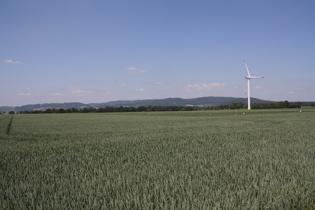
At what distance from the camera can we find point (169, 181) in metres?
6.38

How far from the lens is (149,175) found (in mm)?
6969

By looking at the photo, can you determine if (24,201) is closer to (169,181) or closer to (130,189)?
(130,189)

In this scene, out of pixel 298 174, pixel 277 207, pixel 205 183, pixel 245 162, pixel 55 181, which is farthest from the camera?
pixel 245 162

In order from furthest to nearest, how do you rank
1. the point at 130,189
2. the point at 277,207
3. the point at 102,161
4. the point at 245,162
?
the point at 102,161, the point at 245,162, the point at 130,189, the point at 277,207

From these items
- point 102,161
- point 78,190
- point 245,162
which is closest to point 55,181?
point 78,190

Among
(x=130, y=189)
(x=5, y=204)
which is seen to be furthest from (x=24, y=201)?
(x=130, y=189)

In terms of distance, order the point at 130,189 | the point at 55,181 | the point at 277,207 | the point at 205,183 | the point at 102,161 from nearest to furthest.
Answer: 1. the point at 277,207
2. the point at 130,189
3. the point at 205,183
4. the point at 55,181
5. the point at 102,161

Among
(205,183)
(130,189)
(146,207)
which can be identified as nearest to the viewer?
(146,207)

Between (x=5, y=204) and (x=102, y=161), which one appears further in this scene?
(x=102, y=161)

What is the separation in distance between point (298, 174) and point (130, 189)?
4.90 meters

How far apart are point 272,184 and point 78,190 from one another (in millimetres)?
4609

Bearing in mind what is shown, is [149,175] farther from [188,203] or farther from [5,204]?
[5,204]

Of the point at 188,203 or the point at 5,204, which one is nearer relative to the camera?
the point at 188,203

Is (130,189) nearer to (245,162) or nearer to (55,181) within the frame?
(55,181)
